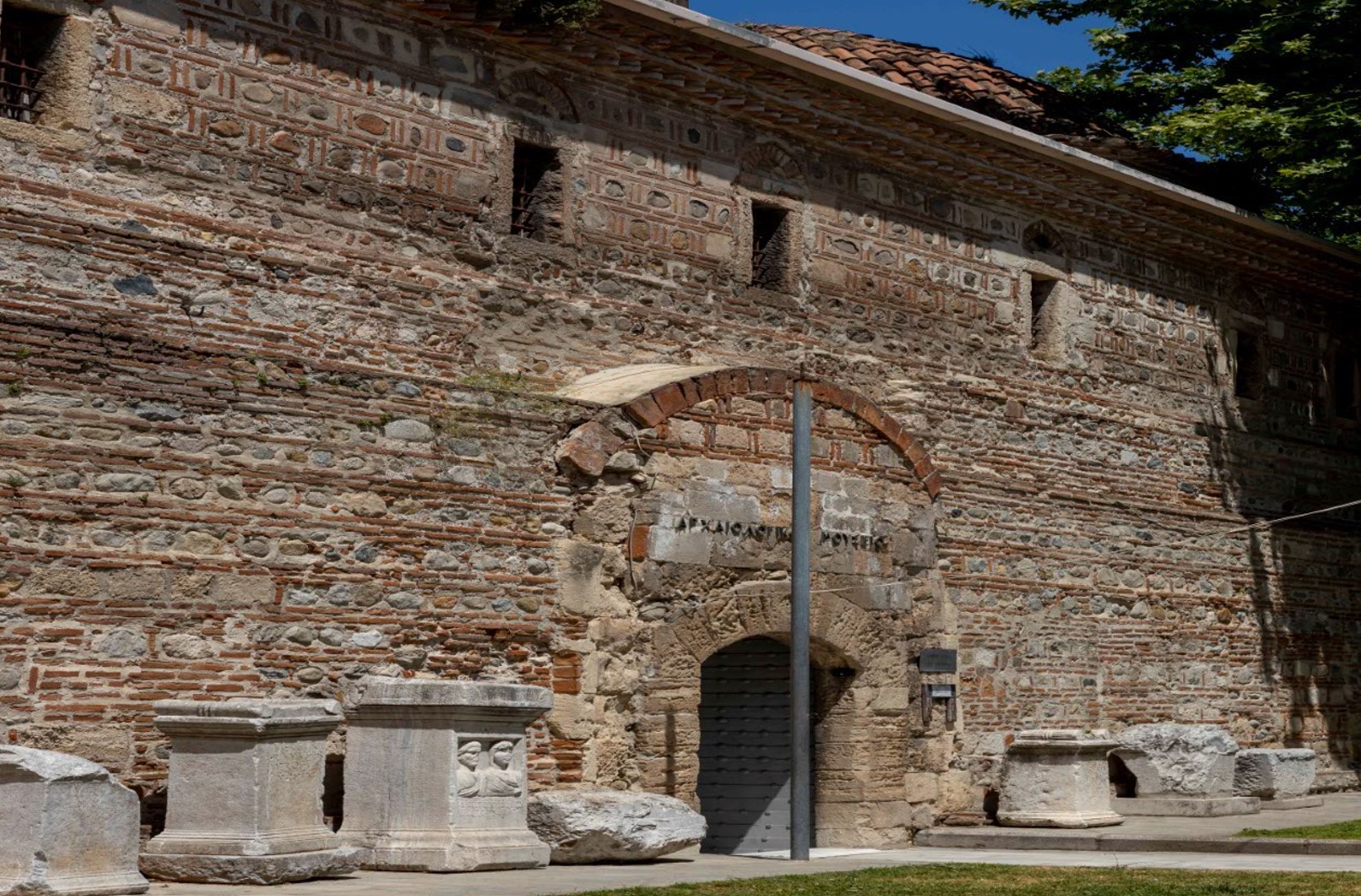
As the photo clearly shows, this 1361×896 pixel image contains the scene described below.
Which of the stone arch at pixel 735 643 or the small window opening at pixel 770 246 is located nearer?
the stone arch at pixel 735 643

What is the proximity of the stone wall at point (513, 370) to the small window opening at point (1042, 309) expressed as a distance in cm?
5

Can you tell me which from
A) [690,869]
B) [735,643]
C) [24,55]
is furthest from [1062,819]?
[24,55]

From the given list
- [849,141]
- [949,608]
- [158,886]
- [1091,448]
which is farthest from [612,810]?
[1091,448]

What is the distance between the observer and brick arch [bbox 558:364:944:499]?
1155 cm

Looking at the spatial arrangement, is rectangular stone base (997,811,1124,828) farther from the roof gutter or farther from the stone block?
the stone block

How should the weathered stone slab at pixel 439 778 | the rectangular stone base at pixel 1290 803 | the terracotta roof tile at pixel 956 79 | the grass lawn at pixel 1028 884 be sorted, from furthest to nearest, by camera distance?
the terracotta roof tile at pixel 956 79
the rectangular stone base at pixel 1290 803
the weathered stone slab at pixel 439 778
the grass lawn at pixel 1028 884

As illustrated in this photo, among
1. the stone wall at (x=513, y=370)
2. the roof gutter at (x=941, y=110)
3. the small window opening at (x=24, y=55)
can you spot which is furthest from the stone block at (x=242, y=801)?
the roof gutter at (x=941, y=110)

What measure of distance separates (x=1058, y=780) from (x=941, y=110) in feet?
16.4

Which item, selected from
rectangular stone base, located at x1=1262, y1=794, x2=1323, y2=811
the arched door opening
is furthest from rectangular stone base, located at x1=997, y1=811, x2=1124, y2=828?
rectangular stone base, located at x1=1262, y1=794, x2=1323, y2=811

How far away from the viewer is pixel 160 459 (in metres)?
9.81

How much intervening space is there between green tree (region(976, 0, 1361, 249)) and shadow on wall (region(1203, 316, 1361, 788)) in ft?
5.54

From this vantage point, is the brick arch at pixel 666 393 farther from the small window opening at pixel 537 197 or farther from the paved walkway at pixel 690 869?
the paved walkway at pixel 690 869

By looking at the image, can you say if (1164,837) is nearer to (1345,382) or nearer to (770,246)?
(770,246)

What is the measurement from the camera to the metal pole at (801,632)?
10.9 m
